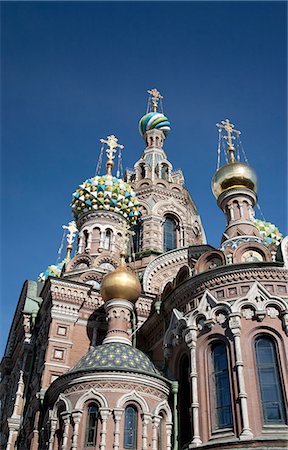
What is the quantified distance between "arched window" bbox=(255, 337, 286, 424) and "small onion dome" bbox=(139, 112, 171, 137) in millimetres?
14573

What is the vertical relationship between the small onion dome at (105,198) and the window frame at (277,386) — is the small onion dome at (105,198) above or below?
above

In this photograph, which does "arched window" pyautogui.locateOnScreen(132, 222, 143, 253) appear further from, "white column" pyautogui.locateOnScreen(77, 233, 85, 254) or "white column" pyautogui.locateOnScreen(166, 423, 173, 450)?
"white column" pyautogui.locateOnScreen(166, 423, 173, 450)

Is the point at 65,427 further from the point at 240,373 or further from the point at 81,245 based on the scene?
the point at 81,245

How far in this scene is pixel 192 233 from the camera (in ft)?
59.1

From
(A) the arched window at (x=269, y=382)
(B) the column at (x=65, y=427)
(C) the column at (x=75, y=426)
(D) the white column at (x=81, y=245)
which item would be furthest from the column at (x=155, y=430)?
(D) the white column at (x=81, y=245)

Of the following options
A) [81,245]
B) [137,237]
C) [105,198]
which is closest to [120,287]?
[81,245]

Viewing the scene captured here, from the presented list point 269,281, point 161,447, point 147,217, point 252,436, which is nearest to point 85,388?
point 161,447

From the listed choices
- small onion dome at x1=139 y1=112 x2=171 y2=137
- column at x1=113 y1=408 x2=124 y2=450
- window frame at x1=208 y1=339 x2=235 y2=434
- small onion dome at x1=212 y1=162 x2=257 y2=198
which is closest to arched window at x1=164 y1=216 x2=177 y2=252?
small onion dome at x1=212 y1=162 x2=257 y2=198

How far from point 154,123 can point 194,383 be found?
14933mm

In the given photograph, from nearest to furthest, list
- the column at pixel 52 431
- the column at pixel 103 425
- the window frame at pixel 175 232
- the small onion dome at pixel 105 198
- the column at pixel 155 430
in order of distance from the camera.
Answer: the column at pixel 103 425 < the column at pixel 155 430 < the column at pixel 52 431 < the small onion dome at pixel 105 198 < the window frame at pixel 175 232

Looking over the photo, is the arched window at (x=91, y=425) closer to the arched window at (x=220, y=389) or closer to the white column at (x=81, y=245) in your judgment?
the arched window at (x=220, y=389)

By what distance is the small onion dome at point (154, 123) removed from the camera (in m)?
22.0

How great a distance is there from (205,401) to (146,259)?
7.94m

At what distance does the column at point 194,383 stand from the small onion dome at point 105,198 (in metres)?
7.52
